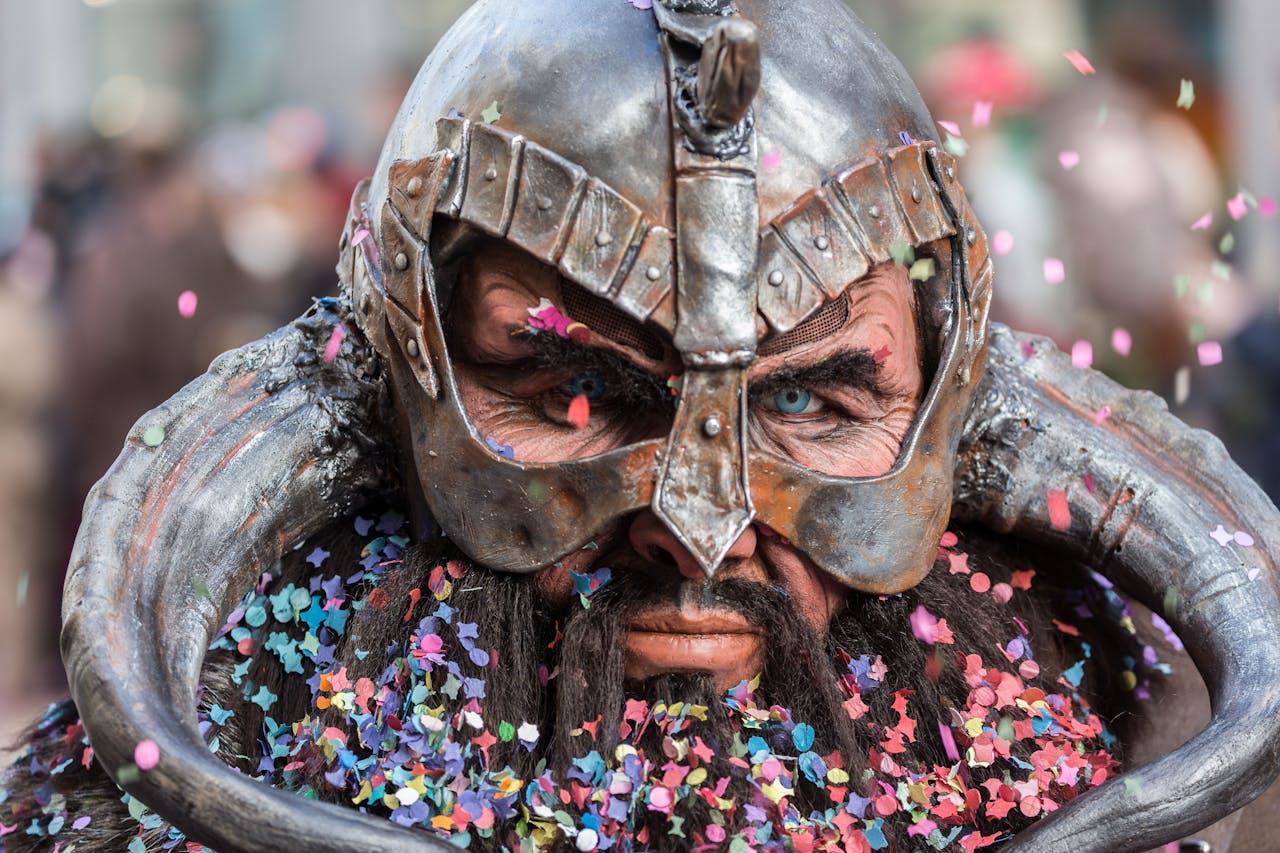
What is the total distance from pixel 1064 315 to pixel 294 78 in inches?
249

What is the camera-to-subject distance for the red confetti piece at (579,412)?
10.3ft

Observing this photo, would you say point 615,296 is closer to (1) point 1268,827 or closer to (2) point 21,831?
(2) point 21,831

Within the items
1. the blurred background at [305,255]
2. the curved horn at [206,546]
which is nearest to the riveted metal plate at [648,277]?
the curved horn at [206,546]

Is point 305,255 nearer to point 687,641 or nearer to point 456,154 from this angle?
point 456,154

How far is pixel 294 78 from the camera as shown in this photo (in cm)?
1198

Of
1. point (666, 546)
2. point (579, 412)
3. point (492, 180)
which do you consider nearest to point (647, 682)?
point (666, 546)

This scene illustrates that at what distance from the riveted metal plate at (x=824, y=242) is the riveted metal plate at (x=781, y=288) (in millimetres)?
17

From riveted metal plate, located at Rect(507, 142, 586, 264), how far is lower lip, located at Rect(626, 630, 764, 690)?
2.05 ft

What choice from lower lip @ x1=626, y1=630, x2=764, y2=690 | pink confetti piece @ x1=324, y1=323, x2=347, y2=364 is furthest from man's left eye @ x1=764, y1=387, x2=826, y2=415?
pink confetti piece @ x1=324, y1=323, x2=347, y2=364

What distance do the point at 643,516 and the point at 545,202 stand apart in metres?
0.50

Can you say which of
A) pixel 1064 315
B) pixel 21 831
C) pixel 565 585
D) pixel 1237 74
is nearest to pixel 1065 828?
pixel 565 585

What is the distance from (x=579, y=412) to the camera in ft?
10.3

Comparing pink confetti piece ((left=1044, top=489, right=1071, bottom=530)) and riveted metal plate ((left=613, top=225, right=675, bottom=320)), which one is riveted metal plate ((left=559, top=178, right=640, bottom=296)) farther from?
pink confetti piece ((left=1044, top=489, right=1071, bottom=530))

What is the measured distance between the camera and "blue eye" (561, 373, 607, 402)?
3.13 metres
